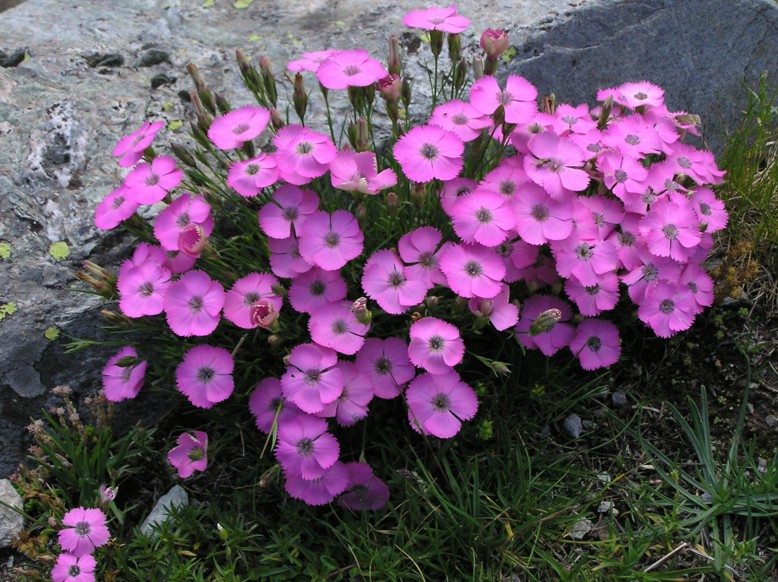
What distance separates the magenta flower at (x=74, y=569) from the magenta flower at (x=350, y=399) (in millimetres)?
795

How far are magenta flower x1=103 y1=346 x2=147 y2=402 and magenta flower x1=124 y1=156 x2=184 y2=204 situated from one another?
493 mm

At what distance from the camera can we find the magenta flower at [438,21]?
91.6 inches

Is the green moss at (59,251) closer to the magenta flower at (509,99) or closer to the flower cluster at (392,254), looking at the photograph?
the flower cluster at (392,254)

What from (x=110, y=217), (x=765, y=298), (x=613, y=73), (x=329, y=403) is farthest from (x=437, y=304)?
(x=613, y=73)

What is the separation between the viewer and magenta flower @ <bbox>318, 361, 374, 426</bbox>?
2018 millimetres

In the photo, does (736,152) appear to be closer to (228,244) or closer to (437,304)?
(437,304)

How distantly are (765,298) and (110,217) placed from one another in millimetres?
2235

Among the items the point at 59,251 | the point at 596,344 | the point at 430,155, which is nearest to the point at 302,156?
the point at 430,155

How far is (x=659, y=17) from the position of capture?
297 cm

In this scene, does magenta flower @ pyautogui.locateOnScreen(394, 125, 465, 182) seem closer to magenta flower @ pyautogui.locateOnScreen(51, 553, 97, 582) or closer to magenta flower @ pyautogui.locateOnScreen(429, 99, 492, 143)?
magenta flower @ pyautogui.locateOnScreen(429, 99, 492, 143)

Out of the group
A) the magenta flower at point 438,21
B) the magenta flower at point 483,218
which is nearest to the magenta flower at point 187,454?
the magenta flower at point 483,218

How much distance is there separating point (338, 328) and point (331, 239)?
0.27 m

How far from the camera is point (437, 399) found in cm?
205

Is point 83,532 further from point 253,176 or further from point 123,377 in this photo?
point 253,176
